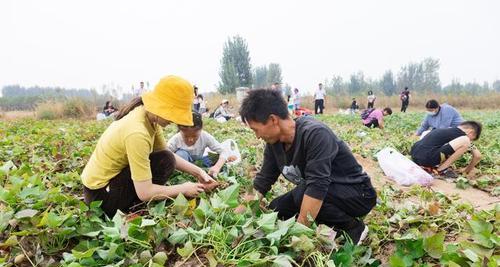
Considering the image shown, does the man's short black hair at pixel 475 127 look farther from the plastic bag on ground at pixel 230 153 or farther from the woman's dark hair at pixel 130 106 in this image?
the woman's dark hair at pixel 130 106

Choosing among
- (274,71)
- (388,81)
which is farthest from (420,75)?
(274,71)

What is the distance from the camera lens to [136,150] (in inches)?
80.3

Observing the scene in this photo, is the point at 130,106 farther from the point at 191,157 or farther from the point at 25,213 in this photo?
the point at 191,157

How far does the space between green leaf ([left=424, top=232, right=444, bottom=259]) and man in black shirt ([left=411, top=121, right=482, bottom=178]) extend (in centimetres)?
277

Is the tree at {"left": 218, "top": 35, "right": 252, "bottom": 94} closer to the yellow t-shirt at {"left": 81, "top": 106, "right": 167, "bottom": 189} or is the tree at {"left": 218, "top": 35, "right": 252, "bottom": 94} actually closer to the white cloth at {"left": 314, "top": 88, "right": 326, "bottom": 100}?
the white cloth at {"left": 314, "top": 88, "right": 326, "bottom": 100}

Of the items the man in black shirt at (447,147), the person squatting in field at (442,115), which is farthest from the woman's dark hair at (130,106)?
the person squatting in field at (442,115)

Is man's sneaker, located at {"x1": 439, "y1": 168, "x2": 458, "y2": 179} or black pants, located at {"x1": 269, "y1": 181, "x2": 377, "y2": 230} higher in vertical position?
black pants, located at {"x1": 269, "y1": 181, "x2": 377, "y2": 230}

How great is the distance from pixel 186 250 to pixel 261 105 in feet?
2.70

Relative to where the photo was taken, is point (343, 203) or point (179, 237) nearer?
point (179, 237)

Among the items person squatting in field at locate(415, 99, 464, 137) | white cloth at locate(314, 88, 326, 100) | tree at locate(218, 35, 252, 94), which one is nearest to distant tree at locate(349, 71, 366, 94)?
tree at locate(218, 35, 252, 94)

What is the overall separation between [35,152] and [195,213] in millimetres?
2972

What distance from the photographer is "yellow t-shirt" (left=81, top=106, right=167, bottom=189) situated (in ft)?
6.72

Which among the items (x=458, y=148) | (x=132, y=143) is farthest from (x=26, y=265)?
(x=458, y=148)

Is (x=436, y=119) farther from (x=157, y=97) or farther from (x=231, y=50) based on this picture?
(x=231, y=50)
